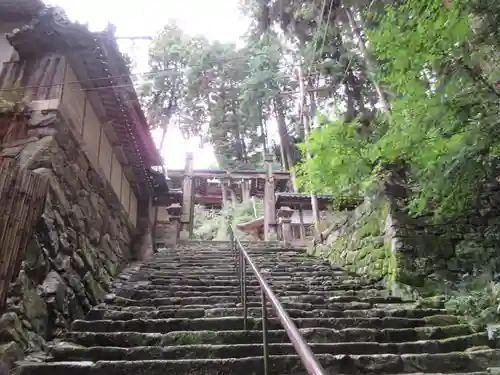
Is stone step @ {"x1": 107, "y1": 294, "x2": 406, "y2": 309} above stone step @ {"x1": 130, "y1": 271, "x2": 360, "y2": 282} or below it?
below

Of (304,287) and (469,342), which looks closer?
(469,342)

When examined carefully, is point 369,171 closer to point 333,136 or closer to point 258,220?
Result: point 333,136

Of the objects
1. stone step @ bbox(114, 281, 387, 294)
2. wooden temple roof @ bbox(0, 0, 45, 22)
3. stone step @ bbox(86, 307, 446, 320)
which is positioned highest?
wooden temple roof @ bbox(0, 0, 45, 22)

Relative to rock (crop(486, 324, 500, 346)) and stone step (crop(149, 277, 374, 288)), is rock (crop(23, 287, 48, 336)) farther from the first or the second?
rock (crop(486, 324, 500, 346))

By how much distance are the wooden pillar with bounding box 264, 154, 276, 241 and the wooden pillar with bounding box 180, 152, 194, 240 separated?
8.17 feet

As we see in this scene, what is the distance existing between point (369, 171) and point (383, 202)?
52 cm

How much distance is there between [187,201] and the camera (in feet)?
46.0

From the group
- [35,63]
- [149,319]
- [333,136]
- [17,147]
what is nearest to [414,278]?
[333,136]

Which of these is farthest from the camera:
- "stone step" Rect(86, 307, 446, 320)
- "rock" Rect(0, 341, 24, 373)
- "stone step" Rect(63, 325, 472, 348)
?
"stone step" Rect(86, 307, 446, 320)

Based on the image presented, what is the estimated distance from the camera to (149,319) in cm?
444

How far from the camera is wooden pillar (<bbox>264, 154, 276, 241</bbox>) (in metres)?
13.4

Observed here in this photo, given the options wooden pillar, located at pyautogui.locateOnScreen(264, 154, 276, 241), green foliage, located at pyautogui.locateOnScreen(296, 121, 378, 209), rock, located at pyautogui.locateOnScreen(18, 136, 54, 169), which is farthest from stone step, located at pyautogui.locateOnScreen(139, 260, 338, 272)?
wooden pillar, located at pyautogui.locateOnScreen(264, 154, 276, 241)

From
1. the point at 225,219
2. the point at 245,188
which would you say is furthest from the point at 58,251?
the point at 225,219

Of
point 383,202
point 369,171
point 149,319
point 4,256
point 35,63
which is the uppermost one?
point 35,63
